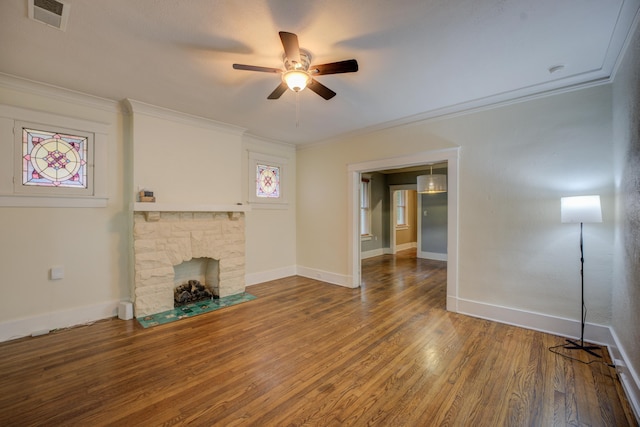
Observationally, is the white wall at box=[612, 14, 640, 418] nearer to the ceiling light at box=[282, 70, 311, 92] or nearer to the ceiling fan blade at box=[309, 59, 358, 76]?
the ceiling fan blade at box=[309, 59, 358, 76]

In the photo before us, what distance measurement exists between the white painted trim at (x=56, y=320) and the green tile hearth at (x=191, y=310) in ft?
1.45

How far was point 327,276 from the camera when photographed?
5.09m

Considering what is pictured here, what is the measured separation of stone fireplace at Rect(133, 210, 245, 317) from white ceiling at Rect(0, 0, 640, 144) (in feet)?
5.22

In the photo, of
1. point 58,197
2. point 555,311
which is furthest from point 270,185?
point 555,311

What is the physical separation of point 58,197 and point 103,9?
7.60 ft

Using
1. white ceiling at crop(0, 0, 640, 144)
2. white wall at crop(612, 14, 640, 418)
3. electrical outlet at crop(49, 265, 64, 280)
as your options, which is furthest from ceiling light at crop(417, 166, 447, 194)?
electrical outlet at crop(49, 265, 64, 280)

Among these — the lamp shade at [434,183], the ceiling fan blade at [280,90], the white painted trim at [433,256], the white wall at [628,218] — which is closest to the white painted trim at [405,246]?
the white painted trim at [433,256]

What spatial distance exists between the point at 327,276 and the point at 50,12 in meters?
4.62

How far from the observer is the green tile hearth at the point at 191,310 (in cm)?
330

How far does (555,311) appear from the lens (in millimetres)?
2914

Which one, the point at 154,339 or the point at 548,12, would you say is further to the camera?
the point at 154,339

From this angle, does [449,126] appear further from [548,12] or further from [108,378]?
[108,378]

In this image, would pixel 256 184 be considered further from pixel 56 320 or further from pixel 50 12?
pixel 50 12

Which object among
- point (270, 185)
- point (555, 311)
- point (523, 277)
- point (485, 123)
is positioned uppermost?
point (485, 123)
